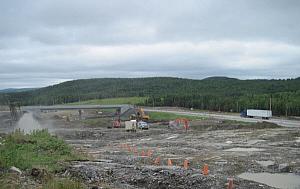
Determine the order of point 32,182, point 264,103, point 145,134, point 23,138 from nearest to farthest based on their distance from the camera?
point 32,182, point 23,138, point 145,134, point 264,103

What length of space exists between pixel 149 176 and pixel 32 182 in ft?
20.8

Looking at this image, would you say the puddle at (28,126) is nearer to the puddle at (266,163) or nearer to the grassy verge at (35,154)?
the grassy verge at (35,154)

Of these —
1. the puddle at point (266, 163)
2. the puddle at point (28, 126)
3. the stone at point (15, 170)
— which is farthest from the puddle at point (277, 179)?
the puddle at point (28, 126)

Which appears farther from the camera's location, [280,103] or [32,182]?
[280,103]

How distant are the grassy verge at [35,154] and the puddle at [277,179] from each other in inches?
395

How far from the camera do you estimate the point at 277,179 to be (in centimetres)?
2356

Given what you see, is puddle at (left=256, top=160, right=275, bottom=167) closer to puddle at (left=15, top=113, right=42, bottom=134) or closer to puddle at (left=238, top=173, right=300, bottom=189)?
puddle at (left=238, top=173, right=300, bottom=189)

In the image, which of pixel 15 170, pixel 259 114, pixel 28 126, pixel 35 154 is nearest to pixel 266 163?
pixel 35 154

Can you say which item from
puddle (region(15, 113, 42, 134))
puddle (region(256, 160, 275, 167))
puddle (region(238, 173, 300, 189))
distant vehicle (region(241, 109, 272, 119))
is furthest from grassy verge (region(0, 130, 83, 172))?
distant vehicle (region(241, 109, 272, 119))

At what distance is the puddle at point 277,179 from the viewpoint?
21.5m

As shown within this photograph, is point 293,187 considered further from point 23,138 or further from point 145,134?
point 145,134

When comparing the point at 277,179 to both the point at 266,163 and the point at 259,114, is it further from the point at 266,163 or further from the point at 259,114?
the point at 259,114

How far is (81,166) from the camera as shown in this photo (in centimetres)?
2398

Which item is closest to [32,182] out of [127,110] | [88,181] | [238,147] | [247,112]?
[88,181]
